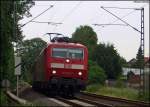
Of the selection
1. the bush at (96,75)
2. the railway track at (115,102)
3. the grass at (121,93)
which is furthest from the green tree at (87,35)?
the railway track at (115,102)

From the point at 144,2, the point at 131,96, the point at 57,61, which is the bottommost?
the point at 131,96

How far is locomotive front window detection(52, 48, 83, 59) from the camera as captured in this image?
106 ft

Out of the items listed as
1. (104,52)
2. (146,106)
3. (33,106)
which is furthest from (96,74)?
(33,106)

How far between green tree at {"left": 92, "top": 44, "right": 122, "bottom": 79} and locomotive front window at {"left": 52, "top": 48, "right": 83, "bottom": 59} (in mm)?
52673

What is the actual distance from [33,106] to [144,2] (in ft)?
46.9

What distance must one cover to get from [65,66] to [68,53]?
99 centimetres

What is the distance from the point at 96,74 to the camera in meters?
63.2

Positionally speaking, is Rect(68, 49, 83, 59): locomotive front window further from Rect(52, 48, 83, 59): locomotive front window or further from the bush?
the bush

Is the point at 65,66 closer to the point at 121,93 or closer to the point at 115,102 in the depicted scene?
the point at 115,102

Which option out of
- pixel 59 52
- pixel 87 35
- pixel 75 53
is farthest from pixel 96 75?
pixel 87 35

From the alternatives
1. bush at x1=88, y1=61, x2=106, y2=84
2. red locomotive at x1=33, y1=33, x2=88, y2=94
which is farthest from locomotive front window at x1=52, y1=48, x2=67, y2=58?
bush at x1=88, y1=61, x2=106, y2=84

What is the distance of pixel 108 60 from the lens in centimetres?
8550

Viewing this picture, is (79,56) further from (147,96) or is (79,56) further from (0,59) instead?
(0,59)

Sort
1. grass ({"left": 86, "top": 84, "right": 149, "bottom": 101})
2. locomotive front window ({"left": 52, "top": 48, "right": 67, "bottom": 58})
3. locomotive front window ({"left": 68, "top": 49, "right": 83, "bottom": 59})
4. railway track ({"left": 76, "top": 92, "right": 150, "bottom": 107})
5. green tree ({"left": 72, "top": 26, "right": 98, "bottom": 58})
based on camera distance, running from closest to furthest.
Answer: railway track ({"left": 76, "top": 92, "right": 150, "bottom": 107}) < locomotive front window ({"left": 52, "top": 48, "right": 67, "bottom": 58}) < locomotive front window ({"left": 68, "top": 49, "right": 83, "bottom": 59}) < grass ({"left": 86, "top": 84, "right": 149, "bottom": 101}) < green tree ({"left": 72, "top": 26, "right": 98, "bottom": 58})
